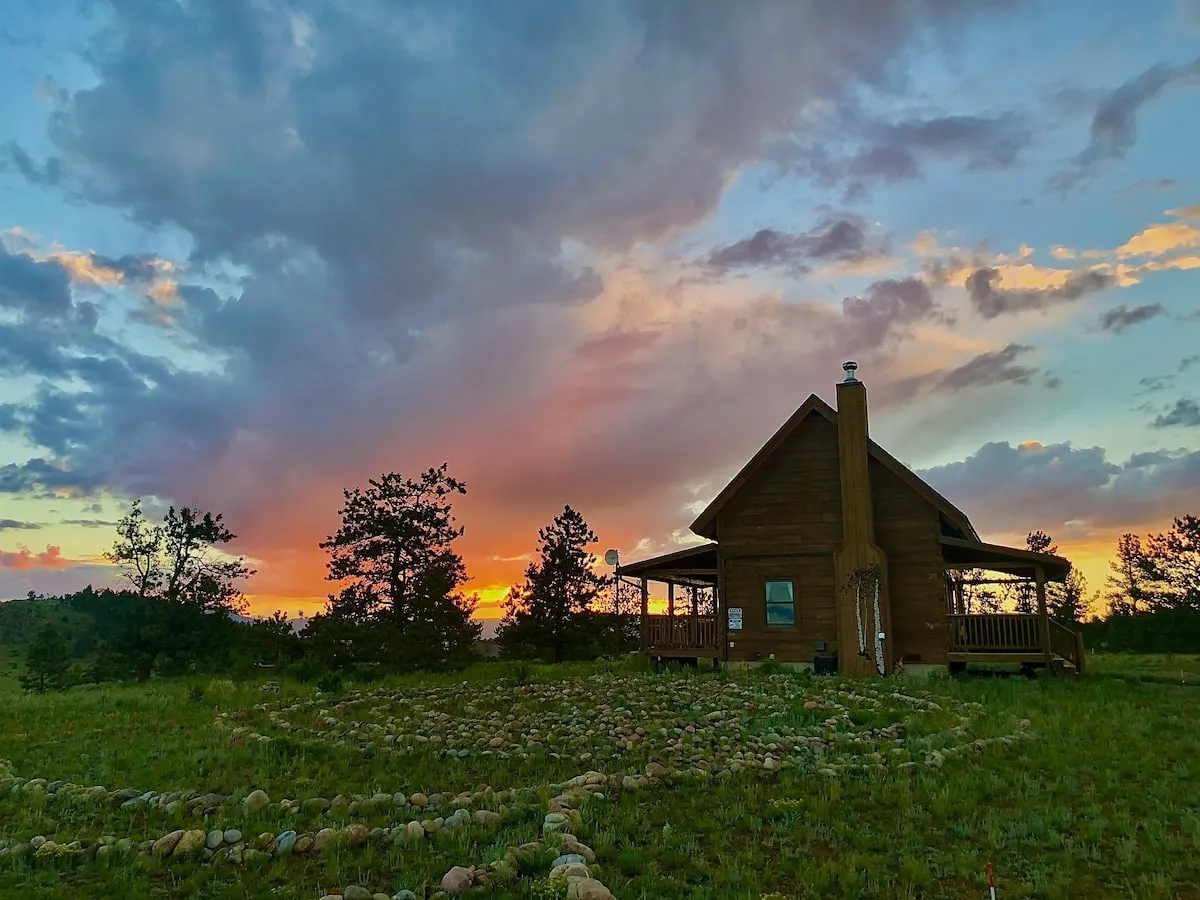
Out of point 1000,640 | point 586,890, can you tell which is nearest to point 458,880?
point 586,890

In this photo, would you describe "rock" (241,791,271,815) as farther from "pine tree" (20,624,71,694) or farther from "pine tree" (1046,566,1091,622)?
"pine tree" (1046,566,1091,622)

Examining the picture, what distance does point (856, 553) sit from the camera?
69.4 ft

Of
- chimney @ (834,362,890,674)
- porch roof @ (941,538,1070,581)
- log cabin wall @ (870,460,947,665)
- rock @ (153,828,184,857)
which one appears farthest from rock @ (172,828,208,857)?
porch roof @ (941,538,1070,581)

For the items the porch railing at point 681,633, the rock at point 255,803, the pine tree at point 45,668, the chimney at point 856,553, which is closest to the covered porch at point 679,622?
the porch railing at point 681,633

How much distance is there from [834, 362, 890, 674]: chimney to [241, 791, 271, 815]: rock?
15.5 meters

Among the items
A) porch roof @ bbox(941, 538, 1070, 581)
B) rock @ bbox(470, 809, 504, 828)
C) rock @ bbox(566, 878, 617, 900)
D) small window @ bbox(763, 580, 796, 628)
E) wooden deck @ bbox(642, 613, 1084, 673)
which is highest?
porch roof @ bbox(941, 538, 1070, 581)

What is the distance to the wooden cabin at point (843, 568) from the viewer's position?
814 inches

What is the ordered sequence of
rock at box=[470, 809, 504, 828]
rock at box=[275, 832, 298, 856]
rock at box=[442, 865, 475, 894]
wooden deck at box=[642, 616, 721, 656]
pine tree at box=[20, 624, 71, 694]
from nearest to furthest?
1. rock at box=[442, 865, 475, 894]
2. rock at box=[275, 832, 298, 856]
3. rock at box=[470, 809, 504, 828]
4. wooden deck at box=[642, 616, 721, 656]
5. pine tree at box=[20, 624, 71, 694]

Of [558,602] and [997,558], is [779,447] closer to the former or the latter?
[997,558]

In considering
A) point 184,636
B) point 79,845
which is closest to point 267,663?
point 184,636

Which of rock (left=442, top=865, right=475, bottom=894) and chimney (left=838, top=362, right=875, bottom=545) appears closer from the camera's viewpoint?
rock (left=442, top=865, right=475, bottom=894)

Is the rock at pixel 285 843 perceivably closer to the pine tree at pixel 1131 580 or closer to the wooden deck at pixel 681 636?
the wooden deck at pixel 681 636

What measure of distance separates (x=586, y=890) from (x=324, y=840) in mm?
2753

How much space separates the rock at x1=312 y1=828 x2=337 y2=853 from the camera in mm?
7129
